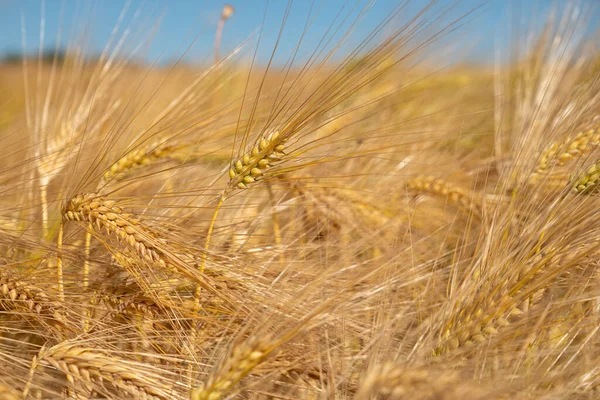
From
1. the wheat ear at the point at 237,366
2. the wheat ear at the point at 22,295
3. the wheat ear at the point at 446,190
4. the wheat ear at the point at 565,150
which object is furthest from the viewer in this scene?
the wheat ear at the point at 446,190

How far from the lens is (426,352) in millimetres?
609

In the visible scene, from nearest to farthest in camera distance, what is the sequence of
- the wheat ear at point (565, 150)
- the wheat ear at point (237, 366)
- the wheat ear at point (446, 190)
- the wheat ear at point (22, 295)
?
the wheat ear at point (237, 366)
the wheat ear at point (22, 295)
the wheat ear at point (565, 150)
the wheat ear at point (446, 190)

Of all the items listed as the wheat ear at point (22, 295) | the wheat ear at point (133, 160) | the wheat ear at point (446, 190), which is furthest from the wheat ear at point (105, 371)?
the wheat ear at point (446, 190)

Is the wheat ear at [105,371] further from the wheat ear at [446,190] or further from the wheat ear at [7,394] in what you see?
the wheat ear at [446,190]

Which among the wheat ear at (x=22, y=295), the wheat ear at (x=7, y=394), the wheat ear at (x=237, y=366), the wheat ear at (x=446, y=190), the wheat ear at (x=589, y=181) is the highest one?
the wheat ear at (x=589, y=181)

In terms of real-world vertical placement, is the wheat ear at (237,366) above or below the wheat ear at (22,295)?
above

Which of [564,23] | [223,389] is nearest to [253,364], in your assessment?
[223,389]

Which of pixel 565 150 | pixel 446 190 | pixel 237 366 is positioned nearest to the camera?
pixel 237 366

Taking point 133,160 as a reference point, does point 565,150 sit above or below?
above

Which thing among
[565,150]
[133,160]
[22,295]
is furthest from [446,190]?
[22,295]

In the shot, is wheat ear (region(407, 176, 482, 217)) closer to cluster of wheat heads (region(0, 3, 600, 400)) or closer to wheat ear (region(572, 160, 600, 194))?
cluster of wheat heads (region(0, 3, 600, 400))

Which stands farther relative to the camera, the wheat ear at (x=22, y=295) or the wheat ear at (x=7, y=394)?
the wheat ear at (x=22, y=295)

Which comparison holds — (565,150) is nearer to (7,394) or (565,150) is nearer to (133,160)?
(133,160)

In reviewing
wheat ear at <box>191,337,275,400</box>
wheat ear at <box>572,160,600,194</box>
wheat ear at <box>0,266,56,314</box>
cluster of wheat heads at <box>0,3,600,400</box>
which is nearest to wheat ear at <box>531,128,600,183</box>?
cluster of wheat heads at <box>0,3,600,400</box>
